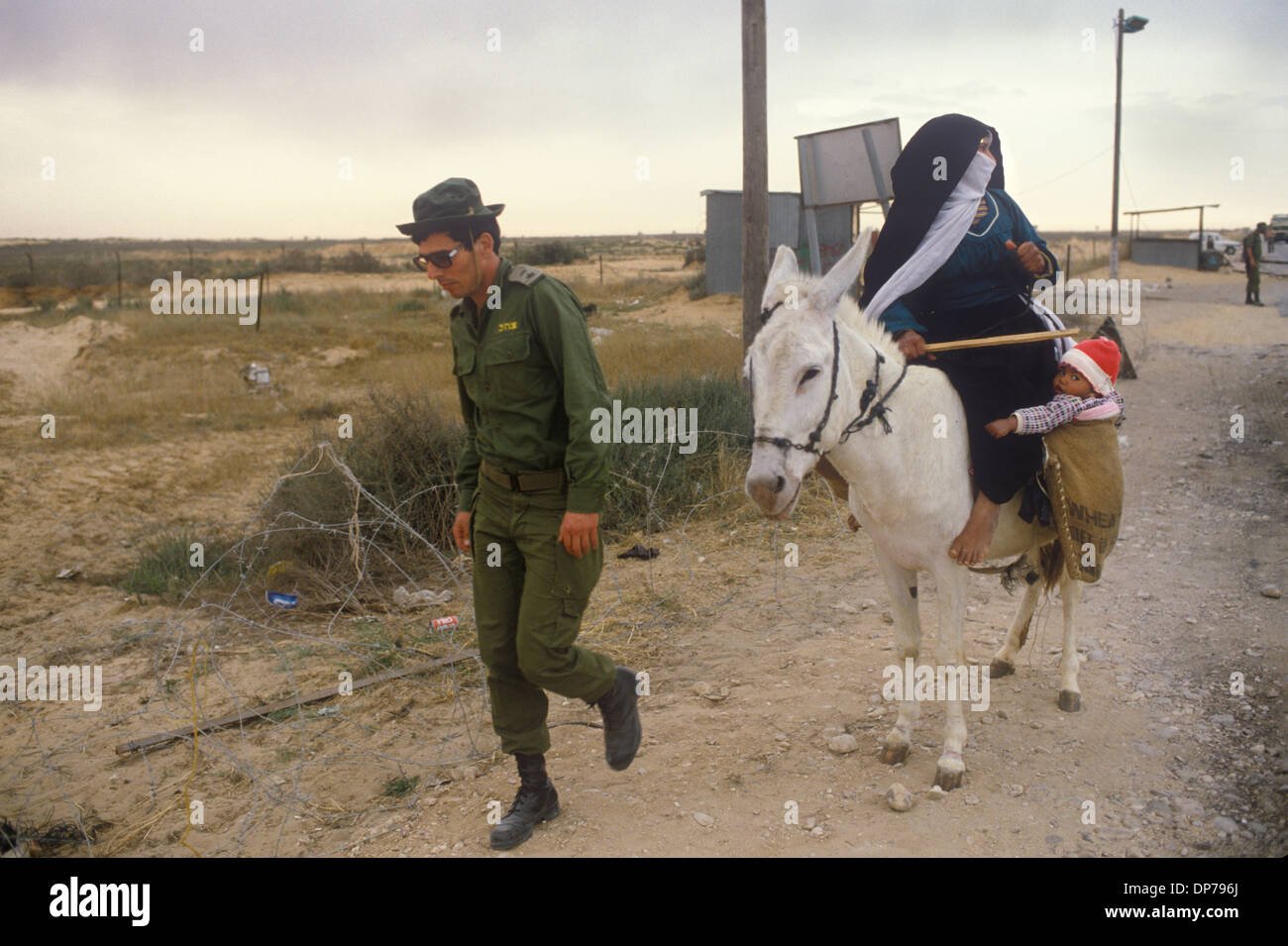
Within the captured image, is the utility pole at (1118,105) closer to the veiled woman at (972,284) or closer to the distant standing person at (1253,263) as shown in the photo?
the distant standing person at (1253,263)

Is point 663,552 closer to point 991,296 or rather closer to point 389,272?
point 991,296

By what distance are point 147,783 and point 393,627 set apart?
1.96m

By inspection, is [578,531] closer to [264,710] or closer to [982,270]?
[982,270]

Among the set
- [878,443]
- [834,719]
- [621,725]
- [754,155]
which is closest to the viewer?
[878,443]

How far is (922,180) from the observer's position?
151 inches

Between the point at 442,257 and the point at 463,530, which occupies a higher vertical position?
the point at 442,257

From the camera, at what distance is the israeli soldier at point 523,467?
3.17 meters

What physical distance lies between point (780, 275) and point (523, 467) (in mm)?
1188

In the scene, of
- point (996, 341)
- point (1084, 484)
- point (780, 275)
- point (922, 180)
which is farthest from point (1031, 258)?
point (780, 275)

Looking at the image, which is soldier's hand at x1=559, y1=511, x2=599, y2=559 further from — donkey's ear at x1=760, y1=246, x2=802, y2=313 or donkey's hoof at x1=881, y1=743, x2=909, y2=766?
donkey's hoof at x1=881, y1=743, x2=909, y2=766

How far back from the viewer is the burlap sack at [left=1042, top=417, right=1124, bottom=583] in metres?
3.87

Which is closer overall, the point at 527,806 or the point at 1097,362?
the point at 527,806

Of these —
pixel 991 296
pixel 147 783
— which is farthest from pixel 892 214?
pixel 147 783

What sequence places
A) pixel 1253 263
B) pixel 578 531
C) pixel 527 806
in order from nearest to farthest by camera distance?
pixel 578 531, pixel 527 806, pixel 1253 263
